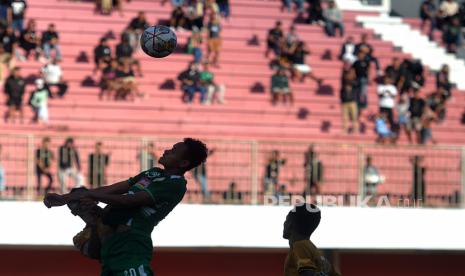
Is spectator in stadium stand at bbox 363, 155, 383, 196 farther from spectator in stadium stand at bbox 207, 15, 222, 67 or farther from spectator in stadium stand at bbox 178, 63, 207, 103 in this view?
spectator in stadium stand at bbox 207, 15, 222, 67

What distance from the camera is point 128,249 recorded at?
7.92m

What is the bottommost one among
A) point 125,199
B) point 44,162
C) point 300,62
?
point 44,162

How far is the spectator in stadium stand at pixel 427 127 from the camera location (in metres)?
24.3

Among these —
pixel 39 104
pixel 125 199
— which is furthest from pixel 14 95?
pixel 125 199

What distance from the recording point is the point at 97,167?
54.6ft

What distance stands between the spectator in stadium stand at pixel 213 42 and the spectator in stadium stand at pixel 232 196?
875 cm

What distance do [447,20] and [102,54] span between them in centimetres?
932

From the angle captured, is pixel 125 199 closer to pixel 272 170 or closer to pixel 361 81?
pixel 272 170

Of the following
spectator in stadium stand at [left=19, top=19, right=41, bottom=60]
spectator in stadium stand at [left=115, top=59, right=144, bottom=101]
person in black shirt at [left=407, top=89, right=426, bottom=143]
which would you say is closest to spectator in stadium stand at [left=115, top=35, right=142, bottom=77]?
spectator in stadium stand at [left=115, top=59, right=144, bottom=101]

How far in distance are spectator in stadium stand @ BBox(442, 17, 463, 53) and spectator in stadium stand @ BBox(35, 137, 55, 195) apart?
14.4 meters

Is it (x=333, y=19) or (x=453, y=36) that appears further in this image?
(x=453, y=36)

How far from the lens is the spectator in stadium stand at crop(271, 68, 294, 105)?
2488cm

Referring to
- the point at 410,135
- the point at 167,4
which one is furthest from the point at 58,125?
the point at 410,135

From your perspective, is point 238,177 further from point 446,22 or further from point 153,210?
point 446,22
